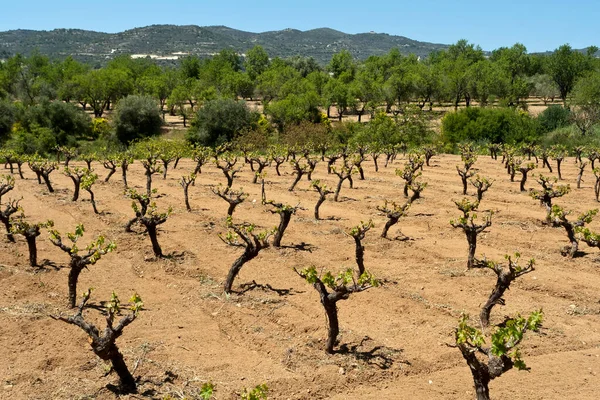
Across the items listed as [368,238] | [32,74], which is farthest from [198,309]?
[32,74]

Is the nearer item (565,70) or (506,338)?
(506,338)

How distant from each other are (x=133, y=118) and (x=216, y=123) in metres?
10.2

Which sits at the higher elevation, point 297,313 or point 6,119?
point 6,119

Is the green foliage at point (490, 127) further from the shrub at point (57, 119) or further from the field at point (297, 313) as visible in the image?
the shrub at point (57, 119)

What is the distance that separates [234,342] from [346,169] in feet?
53.3

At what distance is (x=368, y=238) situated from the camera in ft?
62.1

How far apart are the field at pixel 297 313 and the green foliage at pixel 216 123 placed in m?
36.7

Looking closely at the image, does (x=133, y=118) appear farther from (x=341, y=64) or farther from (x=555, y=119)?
(x=341, y=64)

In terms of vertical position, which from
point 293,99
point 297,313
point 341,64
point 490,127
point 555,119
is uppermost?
point 341,64

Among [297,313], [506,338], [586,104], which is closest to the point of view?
[506,338]

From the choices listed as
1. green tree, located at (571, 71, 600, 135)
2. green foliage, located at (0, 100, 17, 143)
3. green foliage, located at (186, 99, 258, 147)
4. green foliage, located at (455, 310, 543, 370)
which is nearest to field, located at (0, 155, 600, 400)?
green foliage, located at (455, 310, 543, 370)

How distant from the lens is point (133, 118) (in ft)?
199

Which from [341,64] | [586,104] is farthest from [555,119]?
[341,64]

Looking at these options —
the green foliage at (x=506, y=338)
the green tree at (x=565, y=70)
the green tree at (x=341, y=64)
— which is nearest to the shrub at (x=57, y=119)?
the green foliage at (x=506, y=338)
